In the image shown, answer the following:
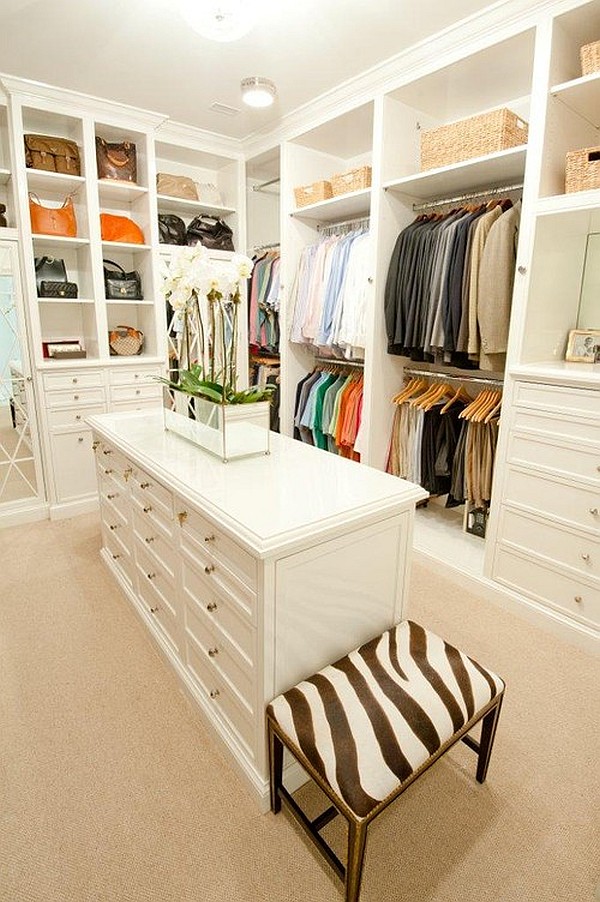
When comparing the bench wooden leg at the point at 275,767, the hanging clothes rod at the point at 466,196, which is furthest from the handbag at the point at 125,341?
the bench wooden leg at the point at 275,767

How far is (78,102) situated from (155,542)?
9.05 ft

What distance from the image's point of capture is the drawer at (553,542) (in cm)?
199

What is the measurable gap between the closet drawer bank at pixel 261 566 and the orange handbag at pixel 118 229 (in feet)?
6.87

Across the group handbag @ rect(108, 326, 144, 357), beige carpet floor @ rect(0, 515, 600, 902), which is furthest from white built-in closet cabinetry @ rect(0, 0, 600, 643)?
beige carpet floor @ rect(0, 515, 600, 902)

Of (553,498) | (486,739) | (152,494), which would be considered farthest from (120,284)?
(486,739)

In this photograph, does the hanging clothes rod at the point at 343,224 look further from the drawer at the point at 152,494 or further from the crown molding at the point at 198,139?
the drawer at the point at 152,494

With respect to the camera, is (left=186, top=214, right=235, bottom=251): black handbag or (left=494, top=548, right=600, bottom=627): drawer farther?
(left=186, top=214, right=235, bottom=251): black handbag

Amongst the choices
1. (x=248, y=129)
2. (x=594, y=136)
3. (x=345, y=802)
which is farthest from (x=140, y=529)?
(x=248, y=129)

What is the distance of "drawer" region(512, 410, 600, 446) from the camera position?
191 centimetres

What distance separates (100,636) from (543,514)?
2028mm

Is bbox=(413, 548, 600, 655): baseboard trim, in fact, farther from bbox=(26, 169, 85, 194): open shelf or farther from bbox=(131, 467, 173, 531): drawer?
bbox=(26, 169, 85, 194): open shelf

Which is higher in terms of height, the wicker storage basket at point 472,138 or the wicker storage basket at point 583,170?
the wicker storage basket at point 472,138

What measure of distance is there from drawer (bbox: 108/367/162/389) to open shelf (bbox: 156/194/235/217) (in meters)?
1.21

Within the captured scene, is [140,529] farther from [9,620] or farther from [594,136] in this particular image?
[594,136]
